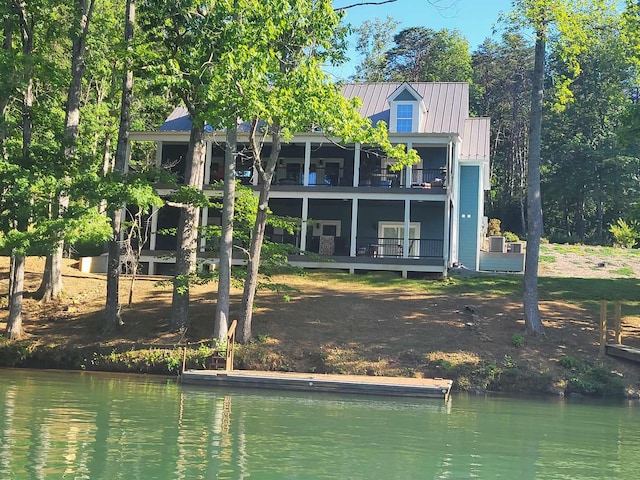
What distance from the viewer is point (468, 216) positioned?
33312 millimetres

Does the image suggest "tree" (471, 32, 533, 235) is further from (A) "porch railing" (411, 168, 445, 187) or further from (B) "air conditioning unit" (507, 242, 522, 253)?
(A) "porch railing" (411, 168, 445, 187)

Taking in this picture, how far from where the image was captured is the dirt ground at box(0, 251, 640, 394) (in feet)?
62.0

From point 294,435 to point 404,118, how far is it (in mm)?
22496

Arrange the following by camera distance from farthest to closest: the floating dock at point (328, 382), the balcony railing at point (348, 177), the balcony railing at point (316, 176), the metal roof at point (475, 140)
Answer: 1. the metal roof at point (475, 140)
2. the balcony railing at point (316, 176)
3. the balcony railing at point (348, 177)
4. the floating dock at point (328, 382)

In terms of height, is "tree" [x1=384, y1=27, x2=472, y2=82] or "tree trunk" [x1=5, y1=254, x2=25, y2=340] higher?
"tree" [x1=384, y1=27, x2=472, y2=82]

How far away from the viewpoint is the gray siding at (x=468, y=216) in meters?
32.9

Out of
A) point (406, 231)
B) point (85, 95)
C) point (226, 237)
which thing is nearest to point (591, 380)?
point (226, 237)

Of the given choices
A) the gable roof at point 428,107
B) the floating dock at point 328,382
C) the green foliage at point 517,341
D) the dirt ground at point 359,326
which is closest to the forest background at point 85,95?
the gable roof at point 428,107

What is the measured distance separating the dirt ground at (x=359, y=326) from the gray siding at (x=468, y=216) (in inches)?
342

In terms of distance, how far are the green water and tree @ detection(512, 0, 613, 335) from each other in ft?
16.6

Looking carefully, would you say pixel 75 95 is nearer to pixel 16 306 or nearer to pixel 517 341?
pixel 16 306

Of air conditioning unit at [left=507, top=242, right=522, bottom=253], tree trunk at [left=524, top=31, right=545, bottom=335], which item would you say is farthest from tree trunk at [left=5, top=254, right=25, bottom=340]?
air conditioning unit at [left=507, top=242, right=522, bottom=253]

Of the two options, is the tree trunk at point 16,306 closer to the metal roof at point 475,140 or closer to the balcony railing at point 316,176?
the balcony railing at point 316,176

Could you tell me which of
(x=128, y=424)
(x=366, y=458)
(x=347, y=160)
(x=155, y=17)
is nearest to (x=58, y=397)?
(x=128, y=424)
